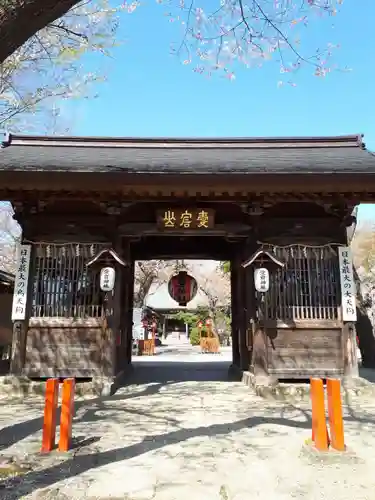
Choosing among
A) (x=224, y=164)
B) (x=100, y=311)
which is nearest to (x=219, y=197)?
(x=224, y=164)

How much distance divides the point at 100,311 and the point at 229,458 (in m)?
4.98

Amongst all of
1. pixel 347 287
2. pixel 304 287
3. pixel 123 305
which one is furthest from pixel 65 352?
pixel 347 287

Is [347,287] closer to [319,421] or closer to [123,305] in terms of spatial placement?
[319,421]

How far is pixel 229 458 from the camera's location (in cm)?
435

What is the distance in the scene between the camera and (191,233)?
28.9ft

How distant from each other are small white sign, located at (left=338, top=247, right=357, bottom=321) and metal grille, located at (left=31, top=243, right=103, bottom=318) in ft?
16.9

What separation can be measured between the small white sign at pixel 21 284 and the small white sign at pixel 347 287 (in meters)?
6.64

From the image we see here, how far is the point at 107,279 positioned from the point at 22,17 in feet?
18.8

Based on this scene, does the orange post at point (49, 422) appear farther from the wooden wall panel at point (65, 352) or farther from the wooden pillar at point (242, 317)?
the wooden pillar at point (242, 317)

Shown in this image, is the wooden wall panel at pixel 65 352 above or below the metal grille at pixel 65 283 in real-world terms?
below

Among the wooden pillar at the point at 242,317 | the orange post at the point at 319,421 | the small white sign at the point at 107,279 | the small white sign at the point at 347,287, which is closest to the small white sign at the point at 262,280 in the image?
the wooden pillar at the point at 242,317

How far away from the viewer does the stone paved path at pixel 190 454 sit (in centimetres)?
350

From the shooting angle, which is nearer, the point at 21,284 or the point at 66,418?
the point at 66,418

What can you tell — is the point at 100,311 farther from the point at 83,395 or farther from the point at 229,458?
the point at 229,458
